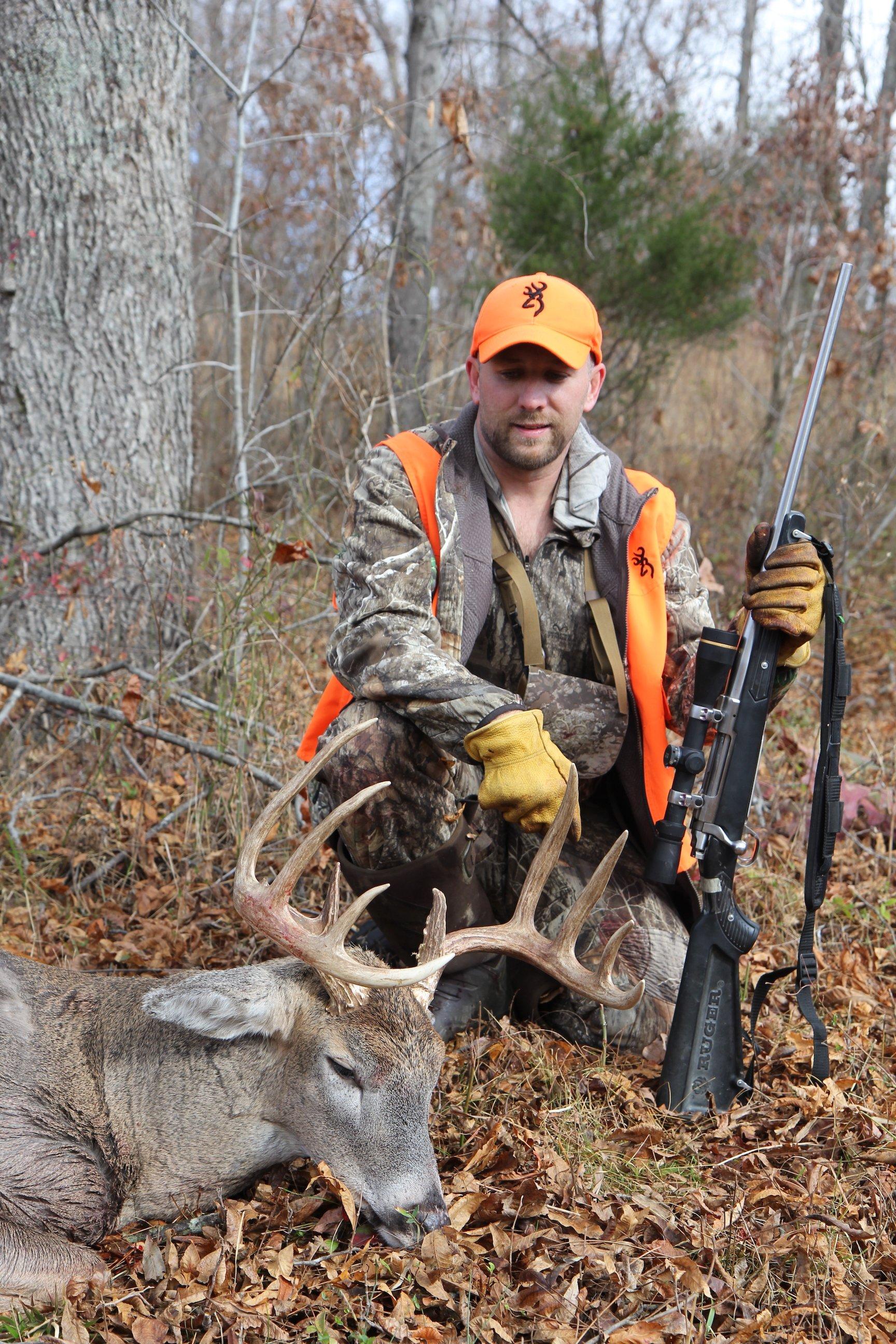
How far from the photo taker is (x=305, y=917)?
2980 mm

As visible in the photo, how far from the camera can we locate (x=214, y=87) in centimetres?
1573

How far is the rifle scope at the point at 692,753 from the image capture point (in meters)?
3.55

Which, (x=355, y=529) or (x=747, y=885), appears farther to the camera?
(x=747, y=885)

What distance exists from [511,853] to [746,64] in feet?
50.5

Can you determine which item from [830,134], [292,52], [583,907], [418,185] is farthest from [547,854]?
[830,134]

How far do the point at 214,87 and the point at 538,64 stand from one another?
5863 mm

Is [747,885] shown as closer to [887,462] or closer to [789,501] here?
[789,501]

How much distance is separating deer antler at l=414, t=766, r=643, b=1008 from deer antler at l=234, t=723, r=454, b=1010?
0.28 ft

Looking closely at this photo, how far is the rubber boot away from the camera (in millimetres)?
3803

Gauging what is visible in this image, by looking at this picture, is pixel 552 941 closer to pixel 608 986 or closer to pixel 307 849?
pixel 608 986

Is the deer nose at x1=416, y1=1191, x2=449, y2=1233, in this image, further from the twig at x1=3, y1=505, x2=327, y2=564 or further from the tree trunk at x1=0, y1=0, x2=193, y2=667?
the tree trunk at x1=0, y1=0, x2=193, y2=667

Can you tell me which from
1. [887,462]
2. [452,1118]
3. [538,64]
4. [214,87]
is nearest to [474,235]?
[538,64]

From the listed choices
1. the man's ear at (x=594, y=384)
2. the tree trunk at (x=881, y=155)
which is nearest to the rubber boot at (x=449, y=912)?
the man's ear at (x=594, y=384)

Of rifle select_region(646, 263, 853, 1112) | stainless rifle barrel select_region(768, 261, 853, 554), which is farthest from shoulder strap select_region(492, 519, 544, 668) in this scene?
stainless rifle barrel select_region(768, 261, 853, 554)
